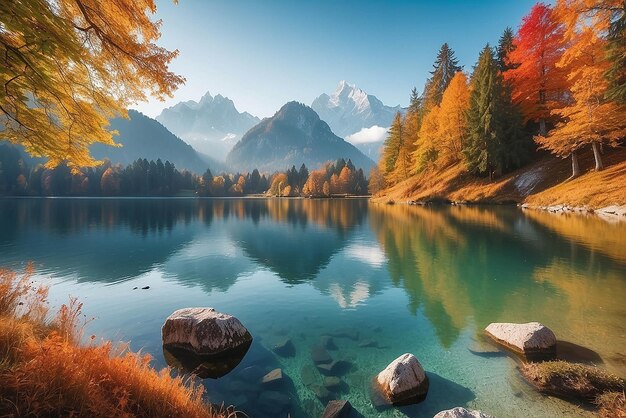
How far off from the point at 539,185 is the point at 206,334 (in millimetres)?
52510

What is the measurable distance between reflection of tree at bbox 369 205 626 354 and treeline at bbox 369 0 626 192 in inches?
561

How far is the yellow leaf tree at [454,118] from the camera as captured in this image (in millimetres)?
57938

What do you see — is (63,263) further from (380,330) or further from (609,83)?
(609,83)

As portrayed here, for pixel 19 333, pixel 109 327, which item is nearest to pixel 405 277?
pixel 109 327

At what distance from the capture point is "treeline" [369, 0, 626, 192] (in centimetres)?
3058

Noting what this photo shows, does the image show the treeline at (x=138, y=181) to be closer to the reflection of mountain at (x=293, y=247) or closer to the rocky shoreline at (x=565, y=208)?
the rocky shoreline at (x=565, y=208)

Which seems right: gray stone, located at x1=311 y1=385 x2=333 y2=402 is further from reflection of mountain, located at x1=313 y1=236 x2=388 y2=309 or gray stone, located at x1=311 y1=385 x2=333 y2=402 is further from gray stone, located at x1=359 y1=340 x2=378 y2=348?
reflection of mountain, located at x1=313 y1=236 x2=388 y2=309

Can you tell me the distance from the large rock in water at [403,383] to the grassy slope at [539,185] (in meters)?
36.7

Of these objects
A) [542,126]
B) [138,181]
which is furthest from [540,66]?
[138,181]

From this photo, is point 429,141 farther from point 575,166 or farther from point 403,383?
point 403,383

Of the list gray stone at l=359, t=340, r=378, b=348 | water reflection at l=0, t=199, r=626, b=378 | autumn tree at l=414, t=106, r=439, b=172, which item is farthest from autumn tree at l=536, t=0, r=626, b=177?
gray stone at l=359, t=340, r=378, b=348

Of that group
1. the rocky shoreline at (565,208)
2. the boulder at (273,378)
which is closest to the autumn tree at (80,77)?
the boulder at (273,378)

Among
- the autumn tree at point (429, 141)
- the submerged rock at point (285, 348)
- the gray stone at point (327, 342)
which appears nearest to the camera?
the submerged rock at point (285, 348)

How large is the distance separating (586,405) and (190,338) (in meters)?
10.6
